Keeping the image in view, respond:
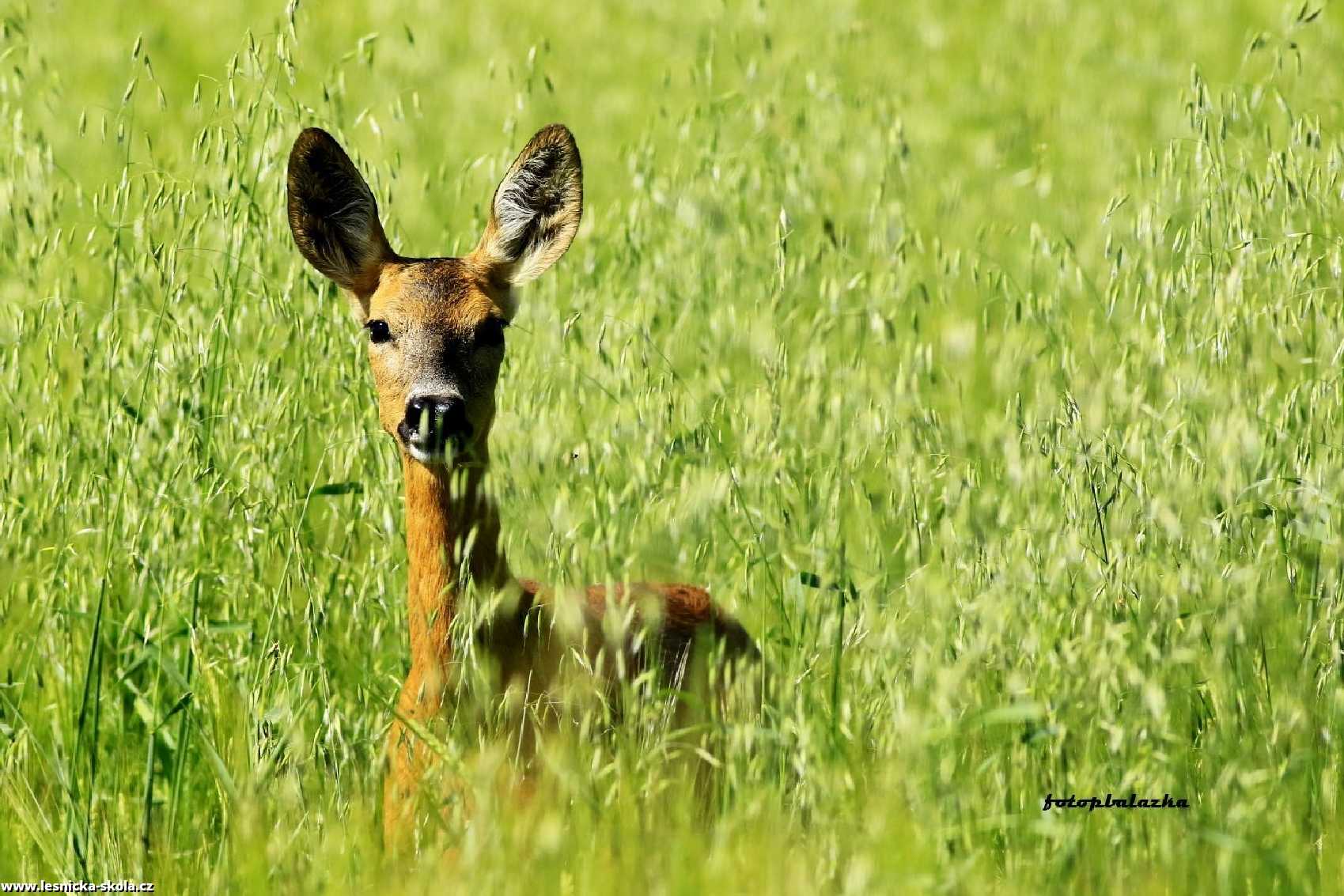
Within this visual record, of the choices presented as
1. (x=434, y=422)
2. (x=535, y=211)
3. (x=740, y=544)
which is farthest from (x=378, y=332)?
(x=740, y=544)

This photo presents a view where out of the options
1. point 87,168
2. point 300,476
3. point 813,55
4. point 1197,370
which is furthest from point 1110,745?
point 813,55

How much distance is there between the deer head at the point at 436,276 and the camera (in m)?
4.55

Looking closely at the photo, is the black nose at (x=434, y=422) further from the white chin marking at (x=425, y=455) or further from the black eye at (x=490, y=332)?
the black eye at (x=490, y=332)

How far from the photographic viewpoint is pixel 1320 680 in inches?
165

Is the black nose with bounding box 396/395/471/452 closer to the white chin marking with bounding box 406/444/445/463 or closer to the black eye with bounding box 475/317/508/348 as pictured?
the white chin marking with bounding box 406/444/445/463

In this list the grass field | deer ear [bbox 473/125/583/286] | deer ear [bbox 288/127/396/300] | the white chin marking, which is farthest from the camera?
deer ear [bbox 473/125/583/286]

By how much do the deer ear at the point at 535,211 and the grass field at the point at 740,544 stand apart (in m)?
0.24

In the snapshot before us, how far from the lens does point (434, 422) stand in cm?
438

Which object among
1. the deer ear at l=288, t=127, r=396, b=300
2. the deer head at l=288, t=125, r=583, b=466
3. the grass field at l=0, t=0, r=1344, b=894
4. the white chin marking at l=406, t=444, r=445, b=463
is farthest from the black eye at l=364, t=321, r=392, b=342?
the white chin marking at l=406, t=444, r=445, b=463

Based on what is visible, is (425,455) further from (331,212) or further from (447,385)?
(331,212)

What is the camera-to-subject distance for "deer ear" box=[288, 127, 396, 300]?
4922 mm

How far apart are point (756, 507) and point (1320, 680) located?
127 centimetres

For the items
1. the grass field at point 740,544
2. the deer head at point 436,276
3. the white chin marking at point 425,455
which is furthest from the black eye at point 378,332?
the white chin marking at point 425,455

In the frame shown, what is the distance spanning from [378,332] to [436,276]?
0.70 feet
